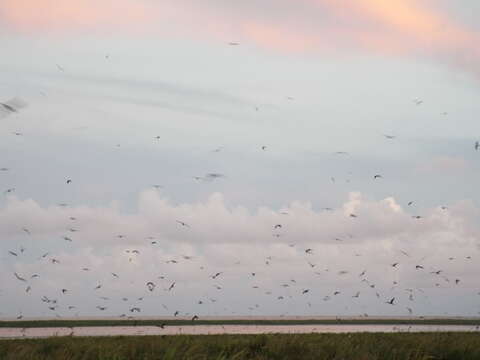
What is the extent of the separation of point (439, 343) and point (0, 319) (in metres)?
127

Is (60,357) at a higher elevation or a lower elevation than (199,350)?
higher

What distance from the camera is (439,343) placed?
25594mm

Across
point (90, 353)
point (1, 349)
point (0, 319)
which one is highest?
point (90, 353)

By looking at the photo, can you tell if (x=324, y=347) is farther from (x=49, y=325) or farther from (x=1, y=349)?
(x=49, y=325)

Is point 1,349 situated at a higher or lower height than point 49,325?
higher

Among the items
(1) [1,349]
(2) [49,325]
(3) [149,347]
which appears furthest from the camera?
(2) [49,325]

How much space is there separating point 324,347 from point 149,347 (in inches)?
234

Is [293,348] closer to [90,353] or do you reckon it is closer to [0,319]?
[90,353]

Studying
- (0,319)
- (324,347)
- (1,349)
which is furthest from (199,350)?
(0,319)

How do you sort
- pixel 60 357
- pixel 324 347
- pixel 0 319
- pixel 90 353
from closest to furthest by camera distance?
pixel 60 357, pixel 90 353, pixel 324 347, pixel 0 319

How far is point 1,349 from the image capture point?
24.6 metres

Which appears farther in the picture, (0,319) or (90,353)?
(0,319)

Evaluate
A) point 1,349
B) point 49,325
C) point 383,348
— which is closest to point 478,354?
point 383,348

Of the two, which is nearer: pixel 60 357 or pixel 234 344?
pixel 60 357
